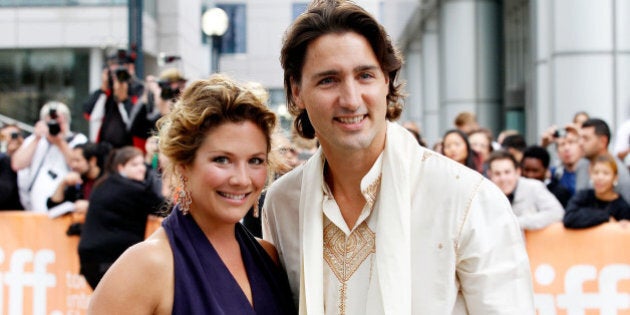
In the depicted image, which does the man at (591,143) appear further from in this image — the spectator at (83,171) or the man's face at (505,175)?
the spectator at (83,171)

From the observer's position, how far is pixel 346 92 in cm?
291

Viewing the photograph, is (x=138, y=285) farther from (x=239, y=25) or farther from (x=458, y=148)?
(x=239, y=25)

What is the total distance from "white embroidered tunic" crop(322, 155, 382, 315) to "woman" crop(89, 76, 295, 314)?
0.84ft

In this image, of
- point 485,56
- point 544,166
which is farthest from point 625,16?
point 485,56

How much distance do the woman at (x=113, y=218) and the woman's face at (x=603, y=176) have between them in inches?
133

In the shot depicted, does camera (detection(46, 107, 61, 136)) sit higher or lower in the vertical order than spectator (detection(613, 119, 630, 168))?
higher

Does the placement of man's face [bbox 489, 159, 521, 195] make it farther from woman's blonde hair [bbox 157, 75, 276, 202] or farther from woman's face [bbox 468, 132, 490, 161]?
woman's blonde hair [bbox 157, 75, 276, 202]

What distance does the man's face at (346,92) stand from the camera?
2.92 meters

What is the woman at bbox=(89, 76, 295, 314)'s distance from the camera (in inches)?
113

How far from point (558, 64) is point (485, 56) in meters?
6.71

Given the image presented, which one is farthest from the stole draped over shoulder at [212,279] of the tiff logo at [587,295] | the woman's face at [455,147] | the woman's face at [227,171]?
the woman's face at [455,147]

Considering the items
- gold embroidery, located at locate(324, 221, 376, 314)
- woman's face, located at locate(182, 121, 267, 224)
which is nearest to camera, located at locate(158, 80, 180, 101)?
woman's face, located at locate(182, 121, 267, 224)

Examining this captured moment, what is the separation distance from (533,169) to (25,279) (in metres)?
4.70

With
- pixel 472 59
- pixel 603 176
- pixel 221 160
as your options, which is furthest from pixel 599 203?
pixel 472 59
